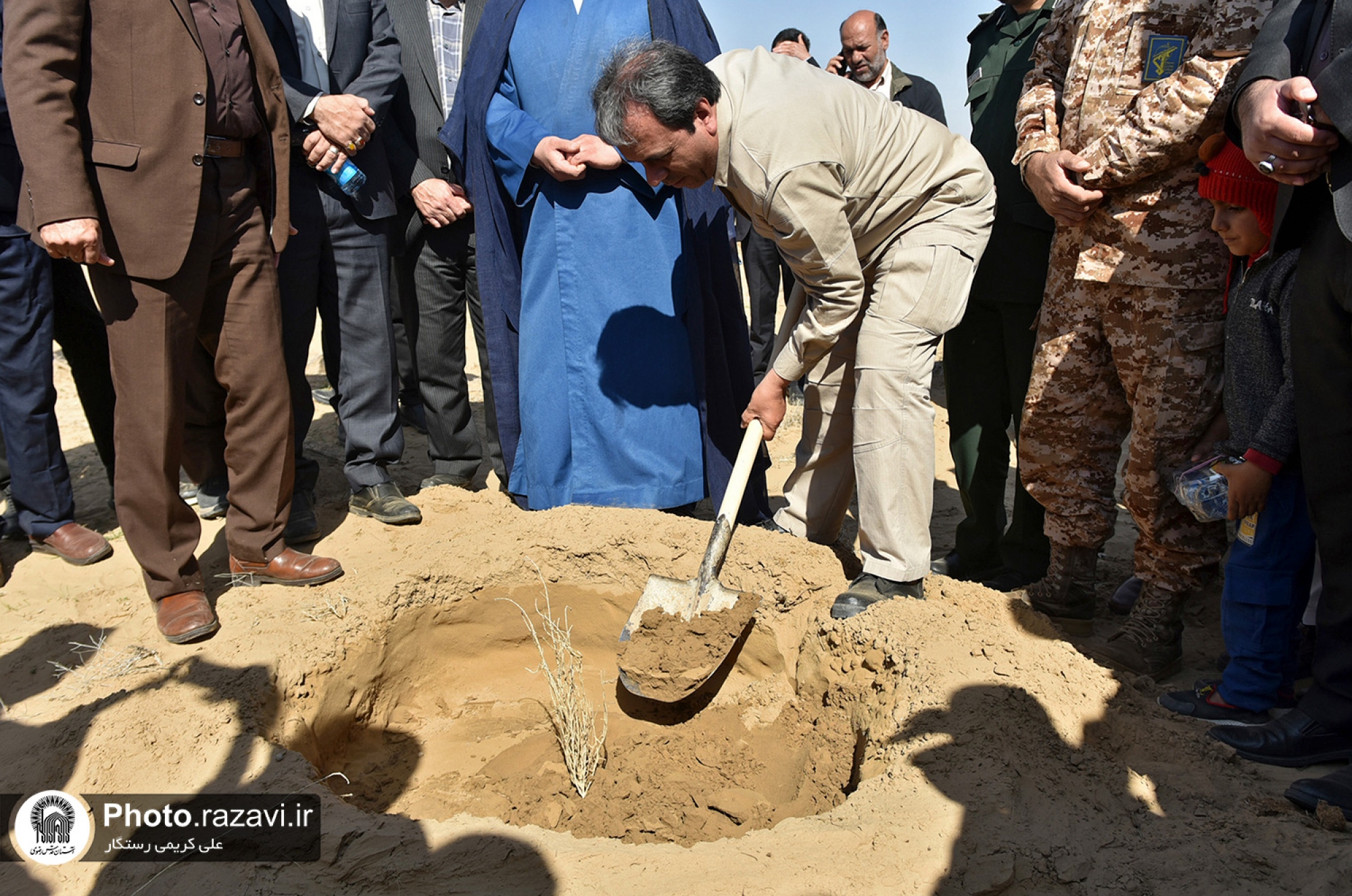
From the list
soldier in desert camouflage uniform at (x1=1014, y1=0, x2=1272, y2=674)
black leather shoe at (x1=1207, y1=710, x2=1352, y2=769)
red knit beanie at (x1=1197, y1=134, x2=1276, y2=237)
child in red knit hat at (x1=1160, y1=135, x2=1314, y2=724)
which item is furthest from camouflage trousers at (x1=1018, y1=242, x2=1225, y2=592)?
black leather shoe at (x1=1207, y1=710, x2=1352, y2=769)

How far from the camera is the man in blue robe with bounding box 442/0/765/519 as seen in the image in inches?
131

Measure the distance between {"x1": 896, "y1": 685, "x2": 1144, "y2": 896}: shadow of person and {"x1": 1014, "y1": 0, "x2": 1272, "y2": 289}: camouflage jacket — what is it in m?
1.33

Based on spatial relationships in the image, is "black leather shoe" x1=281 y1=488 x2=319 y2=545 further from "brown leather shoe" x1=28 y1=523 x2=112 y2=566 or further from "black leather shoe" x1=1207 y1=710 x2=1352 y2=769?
"black leather shoe" x1=1207 y1=710 x2=1352 y2=769

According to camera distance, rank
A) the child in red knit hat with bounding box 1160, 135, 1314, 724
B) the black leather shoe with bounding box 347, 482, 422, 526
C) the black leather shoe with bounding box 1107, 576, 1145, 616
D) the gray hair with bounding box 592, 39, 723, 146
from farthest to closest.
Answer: the black leather shoe with bounding box 347, 482, 422, 526 → the black leather shoe with bounding box 1107, 576, 1145, 616 → the gray hair with bounding box 592, 39, 723, 146 → the child in red knit hat with bounding box 1160, 135, 1314, 724

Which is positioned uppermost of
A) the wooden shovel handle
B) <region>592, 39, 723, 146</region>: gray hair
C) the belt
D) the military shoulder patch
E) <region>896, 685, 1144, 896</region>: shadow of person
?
the military shoulder patch

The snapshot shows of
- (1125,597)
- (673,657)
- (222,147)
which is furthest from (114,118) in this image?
(1125,597)

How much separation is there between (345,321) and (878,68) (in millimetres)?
3469

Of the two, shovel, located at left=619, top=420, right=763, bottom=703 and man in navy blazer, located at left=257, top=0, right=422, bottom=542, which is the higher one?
man in navy blazer, located at left=257, top=0, right=422, bottom=542

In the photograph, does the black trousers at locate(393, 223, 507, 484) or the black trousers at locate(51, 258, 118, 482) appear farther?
the black trousers at locate(393, 223, 507, 484)

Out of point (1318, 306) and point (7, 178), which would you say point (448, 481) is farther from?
point (1318, 306)

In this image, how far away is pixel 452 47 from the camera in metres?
3.82

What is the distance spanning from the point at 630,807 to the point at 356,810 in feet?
2.55

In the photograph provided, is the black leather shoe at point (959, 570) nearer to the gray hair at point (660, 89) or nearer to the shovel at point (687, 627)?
the shovel at point (687, 627)

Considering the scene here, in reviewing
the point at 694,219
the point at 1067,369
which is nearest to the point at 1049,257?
the point at 1067,369
